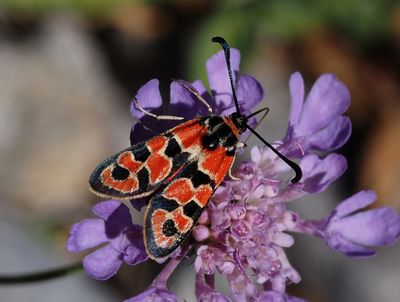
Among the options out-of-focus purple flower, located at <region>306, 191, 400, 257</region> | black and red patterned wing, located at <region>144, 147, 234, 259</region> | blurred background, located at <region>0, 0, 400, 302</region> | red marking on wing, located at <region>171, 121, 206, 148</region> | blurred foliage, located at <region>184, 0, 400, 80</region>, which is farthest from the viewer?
blurred background, located at <region>0, 0, 400, 302</region>

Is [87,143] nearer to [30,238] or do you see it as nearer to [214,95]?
[30,238]

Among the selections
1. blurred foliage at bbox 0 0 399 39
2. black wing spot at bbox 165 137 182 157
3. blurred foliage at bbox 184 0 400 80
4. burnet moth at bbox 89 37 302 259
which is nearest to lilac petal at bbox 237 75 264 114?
burnet moth at bbox 89 37 302 259

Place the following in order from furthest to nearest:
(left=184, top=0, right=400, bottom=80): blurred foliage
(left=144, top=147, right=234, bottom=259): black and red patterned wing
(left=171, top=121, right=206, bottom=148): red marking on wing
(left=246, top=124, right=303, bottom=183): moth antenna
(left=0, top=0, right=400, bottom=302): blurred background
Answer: (left=0, top=0, right=400, bottom=302): blurred background < (left=184, top=0, right=400, bottom=80): blurred foliage < (left=246, top=124, right=303, bottom=183): moth antenna < (left=171, top=121, right=206, bottom=148): red marking on wing < (left=144, top=147, right=234, bottom=259): black and red patterned wing

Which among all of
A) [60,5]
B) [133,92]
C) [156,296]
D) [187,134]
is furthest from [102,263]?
[133,92]

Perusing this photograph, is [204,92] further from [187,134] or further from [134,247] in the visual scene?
[134,247]

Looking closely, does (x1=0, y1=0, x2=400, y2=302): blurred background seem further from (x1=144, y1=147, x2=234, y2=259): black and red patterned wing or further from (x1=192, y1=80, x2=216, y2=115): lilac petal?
(x1=144, y1=147, x2=234, y2=259): black and red patterned wing

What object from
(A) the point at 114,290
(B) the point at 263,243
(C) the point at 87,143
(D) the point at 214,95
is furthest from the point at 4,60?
(B) the point at 263,243

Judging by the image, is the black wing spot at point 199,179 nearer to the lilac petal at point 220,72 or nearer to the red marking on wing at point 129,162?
the red marking on wing at point 129,162
